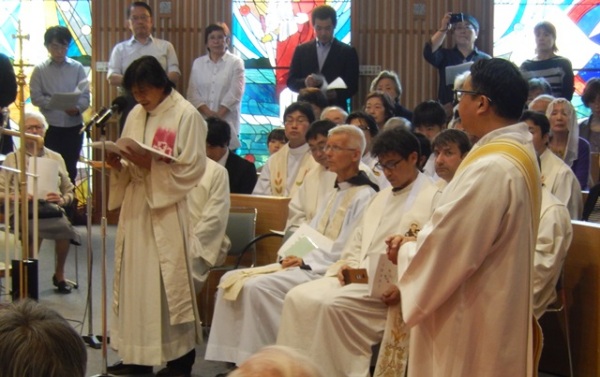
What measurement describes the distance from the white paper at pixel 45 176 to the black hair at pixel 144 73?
193 centimetres

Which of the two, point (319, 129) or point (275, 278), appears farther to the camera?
point (319, 129)

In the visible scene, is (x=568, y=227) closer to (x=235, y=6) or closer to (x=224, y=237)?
(x=224, y=237)

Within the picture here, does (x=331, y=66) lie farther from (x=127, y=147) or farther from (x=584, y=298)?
(x=584, y=298)

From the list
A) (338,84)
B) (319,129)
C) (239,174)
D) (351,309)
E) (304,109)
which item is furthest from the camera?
(338,84)

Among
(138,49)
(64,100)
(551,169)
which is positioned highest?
(138,49)

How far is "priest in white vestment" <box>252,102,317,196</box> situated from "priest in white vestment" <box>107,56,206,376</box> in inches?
69.1

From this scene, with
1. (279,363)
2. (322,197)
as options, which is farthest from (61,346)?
(322,197)

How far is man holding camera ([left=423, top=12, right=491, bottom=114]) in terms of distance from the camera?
9031 millimetres

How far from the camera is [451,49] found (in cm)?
939

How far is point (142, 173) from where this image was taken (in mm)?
5359

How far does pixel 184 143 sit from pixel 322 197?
1135 mm

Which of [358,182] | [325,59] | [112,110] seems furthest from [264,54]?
[112,110]

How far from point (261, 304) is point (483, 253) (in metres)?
2.34

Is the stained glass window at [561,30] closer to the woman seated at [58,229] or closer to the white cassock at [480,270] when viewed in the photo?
the woman seated at [58,229]
